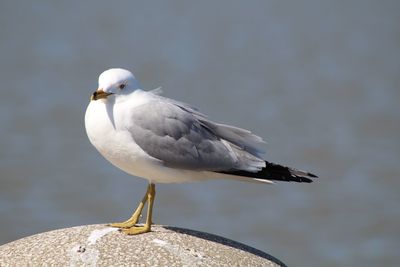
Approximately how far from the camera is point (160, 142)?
487cm

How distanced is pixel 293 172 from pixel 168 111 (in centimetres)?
86

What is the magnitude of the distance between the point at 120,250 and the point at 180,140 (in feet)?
2.74

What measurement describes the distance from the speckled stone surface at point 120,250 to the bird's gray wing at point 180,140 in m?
0.46

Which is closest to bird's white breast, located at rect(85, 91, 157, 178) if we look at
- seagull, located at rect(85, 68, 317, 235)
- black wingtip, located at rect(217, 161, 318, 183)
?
seagull, located at rect(85, 68, 317, 235)

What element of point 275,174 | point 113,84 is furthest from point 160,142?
point 275,174

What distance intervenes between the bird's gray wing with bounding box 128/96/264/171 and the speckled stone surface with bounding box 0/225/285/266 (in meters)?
0.46

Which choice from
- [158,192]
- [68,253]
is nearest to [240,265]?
[68,253]

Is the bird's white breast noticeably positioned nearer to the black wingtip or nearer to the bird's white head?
the bird's white head

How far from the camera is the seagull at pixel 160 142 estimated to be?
4.71 metres

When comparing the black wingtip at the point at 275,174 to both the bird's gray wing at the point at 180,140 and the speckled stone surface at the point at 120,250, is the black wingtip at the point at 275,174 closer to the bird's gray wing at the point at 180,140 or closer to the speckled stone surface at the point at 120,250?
the bird's gray wing at the point at 180,140

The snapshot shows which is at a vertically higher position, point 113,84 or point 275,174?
point 113,84

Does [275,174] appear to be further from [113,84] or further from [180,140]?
[113,84]

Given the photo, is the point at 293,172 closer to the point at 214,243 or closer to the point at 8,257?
the point at 214,243

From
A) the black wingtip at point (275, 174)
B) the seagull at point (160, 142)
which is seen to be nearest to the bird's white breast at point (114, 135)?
the seagull at point (160, 142)
